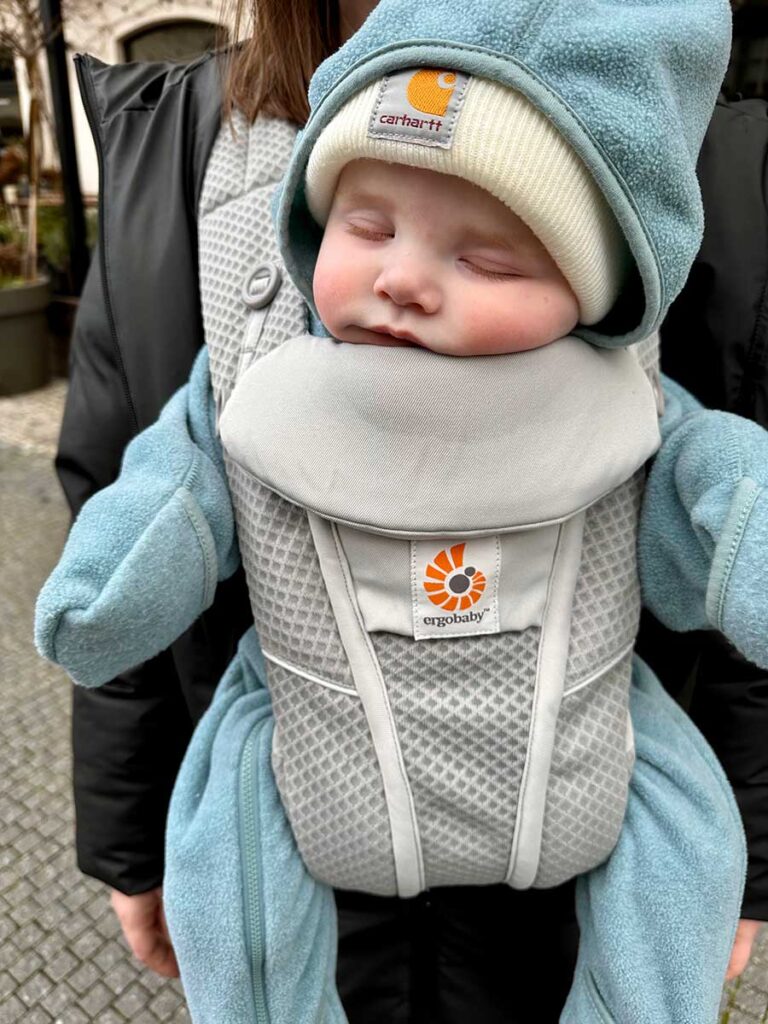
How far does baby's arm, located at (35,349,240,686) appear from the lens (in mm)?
781

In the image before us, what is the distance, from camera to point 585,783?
874mm

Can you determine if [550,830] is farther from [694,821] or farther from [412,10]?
[412,10]

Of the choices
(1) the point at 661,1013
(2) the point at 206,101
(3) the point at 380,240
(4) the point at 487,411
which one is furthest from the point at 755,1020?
(2) the point at 206,101

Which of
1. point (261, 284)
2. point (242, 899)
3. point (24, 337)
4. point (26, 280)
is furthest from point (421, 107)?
point (26, 280)

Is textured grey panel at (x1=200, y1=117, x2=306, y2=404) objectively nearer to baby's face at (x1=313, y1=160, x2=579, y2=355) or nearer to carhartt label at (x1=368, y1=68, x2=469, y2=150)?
baby's face at (x1=313, y1=160, x2=579, y2=355)

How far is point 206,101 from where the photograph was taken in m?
1.11

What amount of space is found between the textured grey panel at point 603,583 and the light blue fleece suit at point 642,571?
0.10 ft

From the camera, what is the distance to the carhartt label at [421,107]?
0.68m

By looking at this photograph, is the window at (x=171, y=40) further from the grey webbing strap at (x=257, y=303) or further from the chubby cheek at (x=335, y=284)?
the chubby cheek at (x=335, y=284)

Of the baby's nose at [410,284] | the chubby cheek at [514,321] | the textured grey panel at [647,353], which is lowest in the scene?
the textured grey panel at [647,353]

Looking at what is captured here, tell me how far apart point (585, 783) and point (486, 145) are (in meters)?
0.61

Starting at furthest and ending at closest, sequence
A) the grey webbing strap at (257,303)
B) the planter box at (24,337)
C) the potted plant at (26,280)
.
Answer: the planter box at (24,337) < the potted plant at (26,280) < the grey webbing strap at (257,303)

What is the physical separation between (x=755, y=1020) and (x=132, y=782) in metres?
1.67

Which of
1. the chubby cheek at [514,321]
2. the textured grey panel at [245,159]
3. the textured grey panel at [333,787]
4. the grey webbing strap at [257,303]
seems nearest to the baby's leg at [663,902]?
the textured grey panel at [333,787]
